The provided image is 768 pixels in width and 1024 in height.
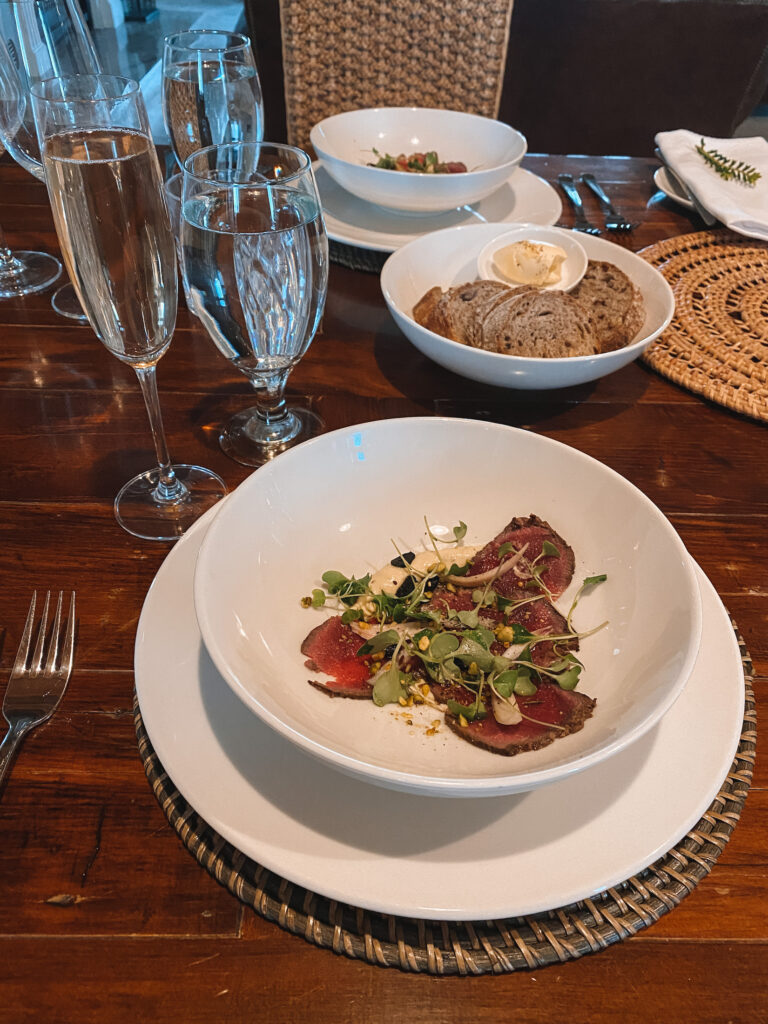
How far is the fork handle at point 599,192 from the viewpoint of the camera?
1.46 m

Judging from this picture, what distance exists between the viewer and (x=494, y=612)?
0.68 metres

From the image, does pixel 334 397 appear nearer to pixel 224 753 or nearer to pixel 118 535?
pixel 118 535

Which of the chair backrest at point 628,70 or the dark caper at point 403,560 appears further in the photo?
the chair backrest at point 628,70

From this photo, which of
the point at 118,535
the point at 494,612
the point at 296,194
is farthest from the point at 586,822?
the point at 296,194

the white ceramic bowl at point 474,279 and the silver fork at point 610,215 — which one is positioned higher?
the white ceramic bowl at point 474,279

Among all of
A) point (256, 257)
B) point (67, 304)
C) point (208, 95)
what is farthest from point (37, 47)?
point (256, 257)

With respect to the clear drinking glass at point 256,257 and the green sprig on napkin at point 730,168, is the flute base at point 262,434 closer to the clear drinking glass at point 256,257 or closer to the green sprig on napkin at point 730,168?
the clear drinking glass at point 256,257

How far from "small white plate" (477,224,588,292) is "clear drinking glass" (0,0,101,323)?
0.67 m

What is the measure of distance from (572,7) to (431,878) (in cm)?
356

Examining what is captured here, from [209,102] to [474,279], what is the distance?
0.50 meters

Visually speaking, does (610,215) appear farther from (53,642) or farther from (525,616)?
(53,642)

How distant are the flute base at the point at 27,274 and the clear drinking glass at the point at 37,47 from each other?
0.16m

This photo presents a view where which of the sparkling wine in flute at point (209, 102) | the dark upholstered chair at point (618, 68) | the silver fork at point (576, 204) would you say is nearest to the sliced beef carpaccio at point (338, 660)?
the sparkling wine in flute at point (209, 102)

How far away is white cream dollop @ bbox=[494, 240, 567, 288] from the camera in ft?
3.86
